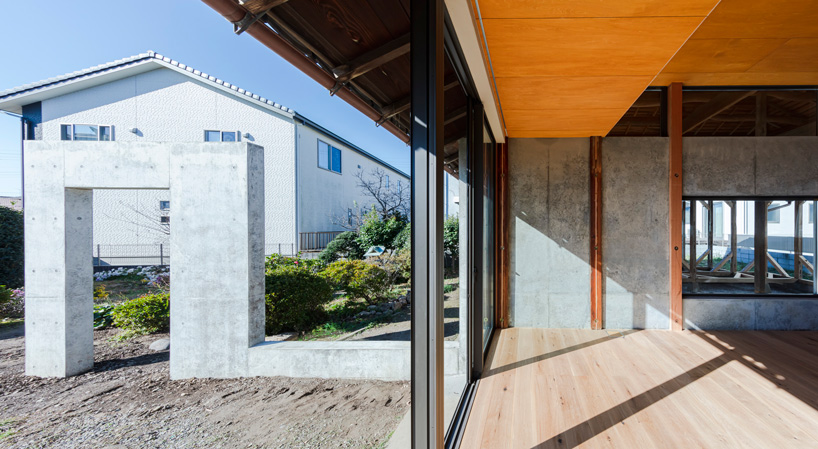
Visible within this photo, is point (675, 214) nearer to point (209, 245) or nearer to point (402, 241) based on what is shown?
point (402, 241)

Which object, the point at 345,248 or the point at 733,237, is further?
the point at 345,248

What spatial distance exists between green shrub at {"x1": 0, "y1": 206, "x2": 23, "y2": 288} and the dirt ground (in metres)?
1.13

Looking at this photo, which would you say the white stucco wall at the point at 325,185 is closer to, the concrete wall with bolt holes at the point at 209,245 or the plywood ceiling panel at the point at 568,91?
the concrete wall with bolt holes at the point at 209,245

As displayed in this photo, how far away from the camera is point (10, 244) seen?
45.6 inches

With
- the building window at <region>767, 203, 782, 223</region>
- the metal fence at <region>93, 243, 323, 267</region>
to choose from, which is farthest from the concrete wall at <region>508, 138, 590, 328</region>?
the metal fence at <region>93, 243, 323, 267</region>

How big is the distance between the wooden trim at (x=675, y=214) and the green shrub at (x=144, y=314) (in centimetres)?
566

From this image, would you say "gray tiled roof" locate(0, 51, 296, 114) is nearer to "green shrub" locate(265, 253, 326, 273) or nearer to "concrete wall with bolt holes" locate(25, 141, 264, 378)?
"concrete wall with bolt holes" locate(25, 141, 264, 378)

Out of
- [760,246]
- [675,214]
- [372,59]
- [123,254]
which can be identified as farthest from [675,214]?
[123,254]

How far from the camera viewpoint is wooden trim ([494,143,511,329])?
4188mm

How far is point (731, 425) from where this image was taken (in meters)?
2.17

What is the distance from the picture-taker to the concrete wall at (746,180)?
4.10m

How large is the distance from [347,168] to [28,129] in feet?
18.4

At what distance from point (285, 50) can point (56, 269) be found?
2.15 meters

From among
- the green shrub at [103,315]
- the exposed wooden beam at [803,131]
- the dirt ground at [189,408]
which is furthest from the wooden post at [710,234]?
the green shrub at [103,315]
